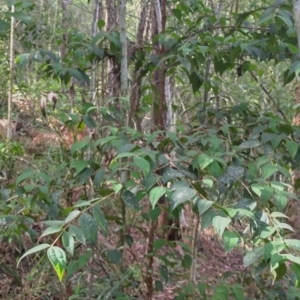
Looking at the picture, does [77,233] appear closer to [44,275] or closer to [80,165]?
[80,165]

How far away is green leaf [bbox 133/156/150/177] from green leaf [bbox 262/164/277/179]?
41 centimetres

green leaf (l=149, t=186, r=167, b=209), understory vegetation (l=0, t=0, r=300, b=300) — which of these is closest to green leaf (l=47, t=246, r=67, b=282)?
understory vegetation (l=0, t=0, r=300, b=300)

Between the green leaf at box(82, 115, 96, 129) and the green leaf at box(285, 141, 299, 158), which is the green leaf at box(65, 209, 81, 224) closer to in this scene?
the green leaf at box(82, 115, 96, 129)

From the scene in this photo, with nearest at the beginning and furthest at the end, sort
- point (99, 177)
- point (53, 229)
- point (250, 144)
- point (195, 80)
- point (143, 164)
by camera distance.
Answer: point (53, 229) → point (143, 164) → point (99, 177) → point (250, 144) → point (195, 80)

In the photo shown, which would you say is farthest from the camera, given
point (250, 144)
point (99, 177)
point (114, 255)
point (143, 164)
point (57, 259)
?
point (114, 255)

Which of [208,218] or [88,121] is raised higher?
[88,121]

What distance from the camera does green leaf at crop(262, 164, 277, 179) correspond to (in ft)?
5.13

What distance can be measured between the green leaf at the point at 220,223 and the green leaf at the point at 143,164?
27 cm

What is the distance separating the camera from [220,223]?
1271 mm

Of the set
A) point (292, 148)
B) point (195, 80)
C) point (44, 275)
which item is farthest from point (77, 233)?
point (44, 275)

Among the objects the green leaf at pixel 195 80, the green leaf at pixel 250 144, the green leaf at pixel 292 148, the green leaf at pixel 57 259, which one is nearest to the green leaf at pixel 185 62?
the green leaf at pixel 195 80

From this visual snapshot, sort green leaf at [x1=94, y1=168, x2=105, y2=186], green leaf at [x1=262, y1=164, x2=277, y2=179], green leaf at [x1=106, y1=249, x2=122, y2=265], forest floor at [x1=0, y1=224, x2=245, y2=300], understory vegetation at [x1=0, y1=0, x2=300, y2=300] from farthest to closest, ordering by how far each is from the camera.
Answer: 1. forest floor at [x1=0, y1=224, x2=245, y2=300]
2. green leaf at [x1=106, y1=249, x2=122, y2=265]
3. green leaf at [x1=94, y1=168, x2=105, y2=186]
4. green leaf at [x1=262, y1=164, x2=277, y2=179]
5. understory vegetation at [x1=0, y1=0, x2=300, y2=300]

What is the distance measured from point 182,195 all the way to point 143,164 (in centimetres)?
16

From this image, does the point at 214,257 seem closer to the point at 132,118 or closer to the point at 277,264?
the point at 132,118
